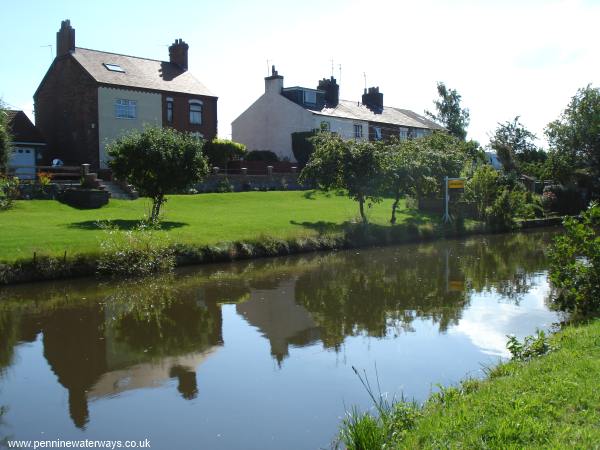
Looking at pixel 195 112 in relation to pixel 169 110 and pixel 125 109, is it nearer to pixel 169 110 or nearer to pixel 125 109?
pixel 169 110

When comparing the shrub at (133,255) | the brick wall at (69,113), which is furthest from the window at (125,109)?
the shrub at (133,255)

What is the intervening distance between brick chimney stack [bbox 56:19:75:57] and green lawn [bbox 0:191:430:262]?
603 inches

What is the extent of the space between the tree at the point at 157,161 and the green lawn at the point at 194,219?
1.56 m

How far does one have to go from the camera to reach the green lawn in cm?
1834

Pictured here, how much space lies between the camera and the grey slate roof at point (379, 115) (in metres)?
53.5

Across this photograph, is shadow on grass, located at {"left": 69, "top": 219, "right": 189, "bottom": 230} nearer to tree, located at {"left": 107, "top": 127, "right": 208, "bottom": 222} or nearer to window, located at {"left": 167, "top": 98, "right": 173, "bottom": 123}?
tree, located at {"left": 107, "top": 127, "right": 208, "bottom": 222}

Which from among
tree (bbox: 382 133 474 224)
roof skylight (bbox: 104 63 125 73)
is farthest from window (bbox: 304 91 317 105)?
tree (bbox: 382 133 474 224)

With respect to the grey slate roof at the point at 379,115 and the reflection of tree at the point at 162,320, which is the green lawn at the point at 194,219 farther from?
the grey slate roof at the point at 379,115

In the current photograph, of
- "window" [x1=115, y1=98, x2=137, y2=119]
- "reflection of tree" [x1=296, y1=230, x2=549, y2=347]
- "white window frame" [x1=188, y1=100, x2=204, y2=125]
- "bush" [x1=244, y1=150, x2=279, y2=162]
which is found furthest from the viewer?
"bush" [x1=244, y1=150, x2=279, y2=162]

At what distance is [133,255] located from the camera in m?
18.1

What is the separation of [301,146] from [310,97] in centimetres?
571

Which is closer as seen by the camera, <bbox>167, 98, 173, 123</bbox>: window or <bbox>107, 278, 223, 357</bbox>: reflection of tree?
<bbox>107, 278, 223, 357</bbox>: reflection of tree

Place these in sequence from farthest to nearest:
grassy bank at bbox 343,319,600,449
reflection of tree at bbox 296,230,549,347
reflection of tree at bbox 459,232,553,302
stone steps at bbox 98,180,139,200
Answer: stone steps at bbox 98,180,139,200, reflection of tree at bbox 459,232,553,302, reflection of tree at bbox 296,230,549,347, grassy bank at bbox 343,319,600,449

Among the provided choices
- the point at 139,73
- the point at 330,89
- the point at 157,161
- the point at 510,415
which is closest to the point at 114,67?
the point at 139,73
